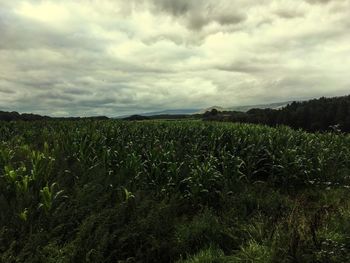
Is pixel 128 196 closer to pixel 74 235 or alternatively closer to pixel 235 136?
pixel 74 235

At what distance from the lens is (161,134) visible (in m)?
17.4

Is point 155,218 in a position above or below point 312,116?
above

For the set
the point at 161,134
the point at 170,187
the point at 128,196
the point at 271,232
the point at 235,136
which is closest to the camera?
the point at 271,232

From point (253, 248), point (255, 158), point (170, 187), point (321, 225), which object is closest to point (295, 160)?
point (255, 158)

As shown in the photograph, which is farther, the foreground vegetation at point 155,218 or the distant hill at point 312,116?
the distant hill at point 312,116

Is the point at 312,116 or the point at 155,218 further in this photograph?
the point at 312,116

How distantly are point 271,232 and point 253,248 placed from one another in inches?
21.9

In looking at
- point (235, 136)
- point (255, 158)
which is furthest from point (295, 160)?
point (235, 136)

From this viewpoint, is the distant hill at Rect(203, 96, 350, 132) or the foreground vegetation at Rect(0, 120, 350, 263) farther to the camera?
the distant hill at Rect(203, 96, 350, 132)

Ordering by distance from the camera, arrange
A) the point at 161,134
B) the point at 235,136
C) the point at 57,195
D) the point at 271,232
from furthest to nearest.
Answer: the point at 161,134 < the point at 235,136 < the point at 57,195 < the point at 271,232

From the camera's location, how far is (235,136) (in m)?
15.7

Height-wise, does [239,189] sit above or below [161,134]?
below

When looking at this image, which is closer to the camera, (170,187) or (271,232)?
(271,232)

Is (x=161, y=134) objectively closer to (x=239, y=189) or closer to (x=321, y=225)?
(x=239, y=189)
